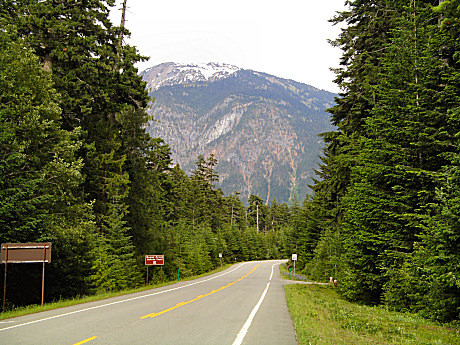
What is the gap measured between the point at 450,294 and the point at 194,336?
6965 millimetres

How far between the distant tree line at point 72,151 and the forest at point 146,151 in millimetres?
89

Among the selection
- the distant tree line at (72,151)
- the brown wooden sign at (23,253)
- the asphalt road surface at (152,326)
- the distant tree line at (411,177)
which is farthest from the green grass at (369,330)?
the distant tree line at (72,151)

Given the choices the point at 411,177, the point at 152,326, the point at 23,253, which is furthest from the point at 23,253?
the point at 411,177

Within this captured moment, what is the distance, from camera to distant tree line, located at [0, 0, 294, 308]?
648 inches

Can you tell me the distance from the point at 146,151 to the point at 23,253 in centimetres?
1643

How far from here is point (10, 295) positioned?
55.8 feet

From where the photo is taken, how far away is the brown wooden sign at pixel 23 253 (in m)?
14.2

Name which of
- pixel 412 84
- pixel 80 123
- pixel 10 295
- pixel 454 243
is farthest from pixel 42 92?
pixel 454 243

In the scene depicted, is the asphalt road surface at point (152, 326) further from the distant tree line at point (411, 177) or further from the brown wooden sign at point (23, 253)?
the distant tree line at point (411, 177)

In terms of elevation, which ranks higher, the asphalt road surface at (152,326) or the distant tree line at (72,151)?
the distant tree line at (72,151)

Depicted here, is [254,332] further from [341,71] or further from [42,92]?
[341,71]

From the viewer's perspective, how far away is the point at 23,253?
14430mm

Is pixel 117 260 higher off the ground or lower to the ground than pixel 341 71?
lower

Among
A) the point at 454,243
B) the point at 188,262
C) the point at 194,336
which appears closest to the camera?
the point at 194,336
